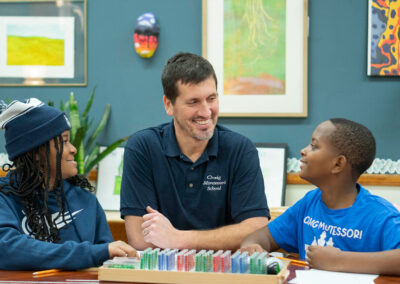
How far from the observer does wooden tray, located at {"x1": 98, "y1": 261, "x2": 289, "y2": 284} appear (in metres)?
1.15

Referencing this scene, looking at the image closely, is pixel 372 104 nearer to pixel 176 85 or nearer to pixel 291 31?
pixel 291 31

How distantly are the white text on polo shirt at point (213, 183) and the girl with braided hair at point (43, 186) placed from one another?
410 millimetres

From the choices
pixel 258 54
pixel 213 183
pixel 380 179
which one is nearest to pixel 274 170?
pixel 380 179

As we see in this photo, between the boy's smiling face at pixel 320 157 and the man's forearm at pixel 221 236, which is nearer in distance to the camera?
the boy's smiling face at pixel 320 157

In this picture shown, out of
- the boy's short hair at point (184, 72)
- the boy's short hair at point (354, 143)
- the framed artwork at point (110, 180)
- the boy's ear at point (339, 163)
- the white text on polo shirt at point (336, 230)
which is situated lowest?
the framed artwork at point (110, 180)

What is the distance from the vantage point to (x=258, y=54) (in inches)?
137

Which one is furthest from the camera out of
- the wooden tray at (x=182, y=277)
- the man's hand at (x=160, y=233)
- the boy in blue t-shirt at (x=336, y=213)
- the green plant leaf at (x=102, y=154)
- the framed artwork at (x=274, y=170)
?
the green plant leaf at (x=102, y=154)

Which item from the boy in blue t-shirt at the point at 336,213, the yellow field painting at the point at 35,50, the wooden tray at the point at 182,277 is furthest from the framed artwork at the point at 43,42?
the wooden tray at the point at 182,277

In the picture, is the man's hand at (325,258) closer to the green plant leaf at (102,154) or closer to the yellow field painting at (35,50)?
the green plant leaf at (102,154)

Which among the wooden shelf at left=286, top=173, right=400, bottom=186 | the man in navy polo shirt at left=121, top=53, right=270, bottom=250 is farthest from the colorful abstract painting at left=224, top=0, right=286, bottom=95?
the man in navy polo shirt at left=121, top=53, right=270, bottom=250

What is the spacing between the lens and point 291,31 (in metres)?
3.43

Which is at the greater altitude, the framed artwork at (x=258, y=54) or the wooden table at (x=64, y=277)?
the framed artwork at (x=258, y=54)

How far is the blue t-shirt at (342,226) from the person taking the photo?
1466mm

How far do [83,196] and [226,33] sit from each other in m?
2.04
